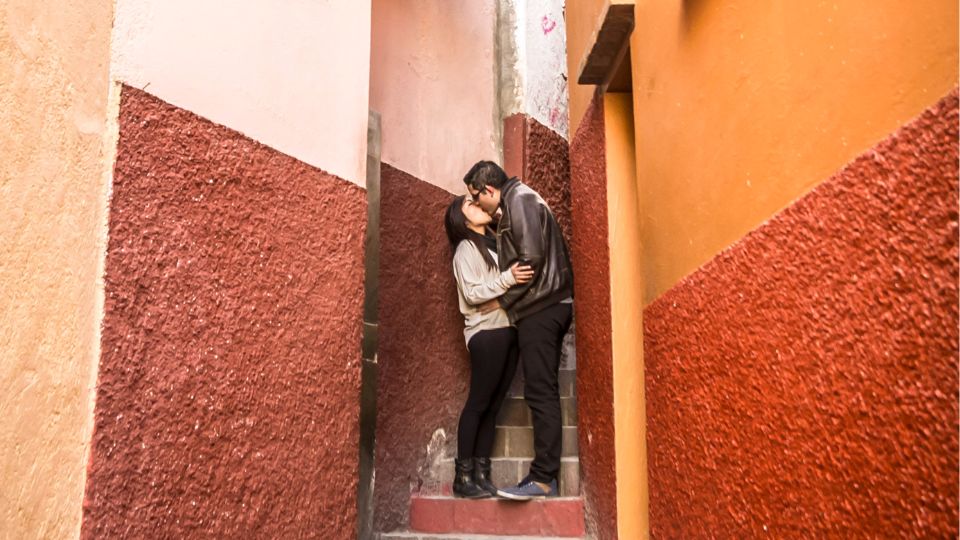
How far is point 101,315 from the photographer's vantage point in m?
2.69

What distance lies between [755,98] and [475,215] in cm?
308

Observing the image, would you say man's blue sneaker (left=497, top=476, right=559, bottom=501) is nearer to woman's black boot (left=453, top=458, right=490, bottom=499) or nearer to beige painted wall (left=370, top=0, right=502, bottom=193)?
woman's black boot (left=453, top=458, right=490, bottom=499)

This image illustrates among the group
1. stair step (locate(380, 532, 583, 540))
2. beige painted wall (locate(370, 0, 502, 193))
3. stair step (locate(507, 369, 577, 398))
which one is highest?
beige painted wall (locate(370, 0, 502, 193))

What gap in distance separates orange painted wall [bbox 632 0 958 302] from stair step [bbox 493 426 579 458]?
2079 mm

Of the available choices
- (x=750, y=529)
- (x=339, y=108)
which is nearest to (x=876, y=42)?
(x=750, y=529)

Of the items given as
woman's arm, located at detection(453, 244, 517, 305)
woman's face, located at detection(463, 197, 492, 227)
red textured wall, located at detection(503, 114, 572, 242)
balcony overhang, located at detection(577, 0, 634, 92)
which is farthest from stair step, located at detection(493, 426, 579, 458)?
balcony overhang, located at detection(577, 0, 634, 92)

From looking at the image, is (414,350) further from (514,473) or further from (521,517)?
(521,517)

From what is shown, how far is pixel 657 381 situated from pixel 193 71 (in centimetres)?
187

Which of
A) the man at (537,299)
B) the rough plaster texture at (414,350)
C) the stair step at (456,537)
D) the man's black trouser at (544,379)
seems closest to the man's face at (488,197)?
the man at (537,299)

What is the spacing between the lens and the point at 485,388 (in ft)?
16.5

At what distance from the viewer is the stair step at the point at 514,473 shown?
4961 millimetres

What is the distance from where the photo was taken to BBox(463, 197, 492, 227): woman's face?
211 inches

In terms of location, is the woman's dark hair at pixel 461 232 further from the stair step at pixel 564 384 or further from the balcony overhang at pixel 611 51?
the balcony overhang at pixel 611 51

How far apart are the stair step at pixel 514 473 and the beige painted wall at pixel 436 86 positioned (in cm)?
173
